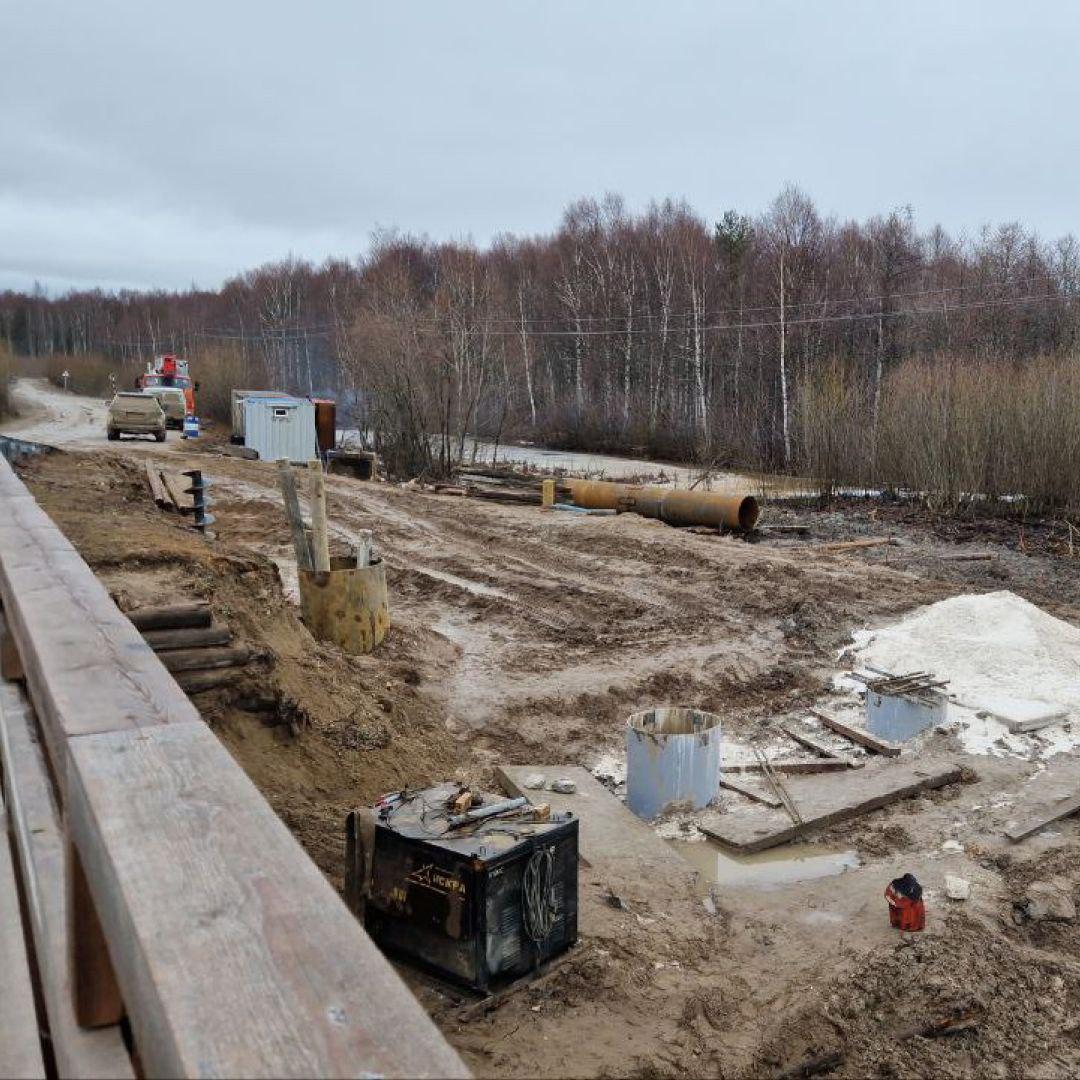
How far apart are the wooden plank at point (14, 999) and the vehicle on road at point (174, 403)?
37743 millimetres

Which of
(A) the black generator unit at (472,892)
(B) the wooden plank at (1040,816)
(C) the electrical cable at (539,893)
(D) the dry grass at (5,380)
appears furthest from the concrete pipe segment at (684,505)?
(D) the dry grass at (5,380)

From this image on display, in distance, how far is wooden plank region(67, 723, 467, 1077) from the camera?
1046 millimetres

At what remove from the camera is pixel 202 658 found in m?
5.68

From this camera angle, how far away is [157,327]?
105000mm

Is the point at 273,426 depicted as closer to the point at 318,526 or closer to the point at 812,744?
the point at 318,526

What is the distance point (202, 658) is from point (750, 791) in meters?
3.89

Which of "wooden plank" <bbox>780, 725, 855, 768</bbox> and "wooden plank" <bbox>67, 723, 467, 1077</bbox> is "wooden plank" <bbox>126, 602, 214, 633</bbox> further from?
"wooden plank" <bbox>780, 725, 855, 768</bbox>

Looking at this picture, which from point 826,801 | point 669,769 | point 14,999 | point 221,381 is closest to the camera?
point 14,999

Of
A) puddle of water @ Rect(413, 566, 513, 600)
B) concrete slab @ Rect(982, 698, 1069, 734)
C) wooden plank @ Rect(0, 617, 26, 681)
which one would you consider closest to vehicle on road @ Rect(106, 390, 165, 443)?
puddle of water @ Rect(413, 566, 513, 600)

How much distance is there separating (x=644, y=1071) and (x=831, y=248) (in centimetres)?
5090

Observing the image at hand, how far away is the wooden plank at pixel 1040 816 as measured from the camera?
21.6 ft

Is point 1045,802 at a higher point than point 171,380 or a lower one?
lower

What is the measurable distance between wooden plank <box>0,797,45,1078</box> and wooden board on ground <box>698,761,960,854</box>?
4873mm

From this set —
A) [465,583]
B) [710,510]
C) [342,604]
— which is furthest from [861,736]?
[710,510]
